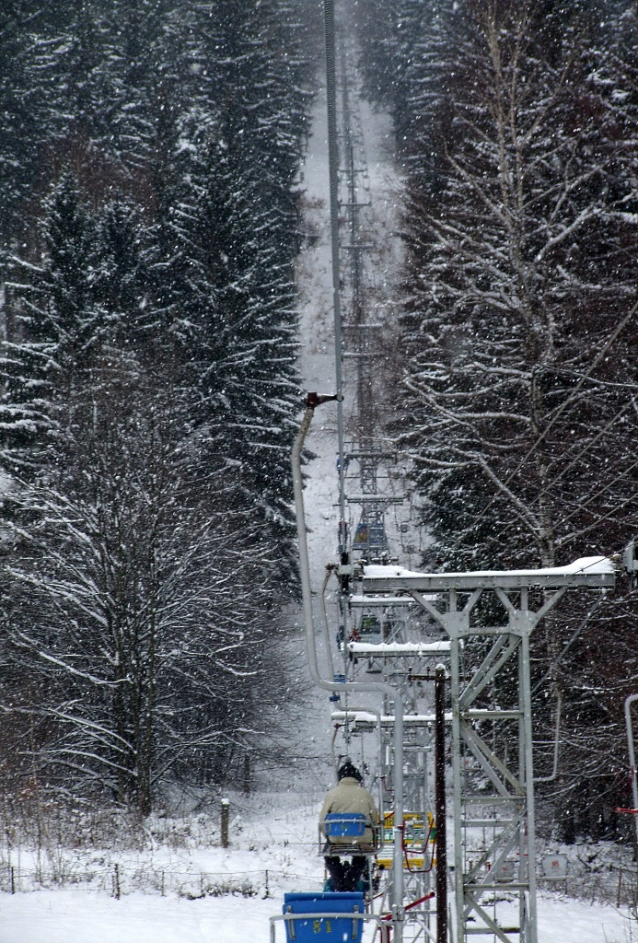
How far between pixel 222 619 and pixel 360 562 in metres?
17.4

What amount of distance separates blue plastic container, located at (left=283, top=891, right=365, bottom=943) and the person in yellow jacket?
1.59 metres

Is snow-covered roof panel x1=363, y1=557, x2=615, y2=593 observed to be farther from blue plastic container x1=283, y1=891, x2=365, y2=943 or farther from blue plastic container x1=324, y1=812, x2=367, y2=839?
blue plastic container x1=283, y1=891, x2=365, y2=943

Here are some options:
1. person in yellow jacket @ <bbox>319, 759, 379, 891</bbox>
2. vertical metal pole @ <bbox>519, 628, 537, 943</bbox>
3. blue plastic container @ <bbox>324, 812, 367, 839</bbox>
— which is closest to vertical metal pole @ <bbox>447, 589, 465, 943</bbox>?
vertical metal pole @ <bbox>519, 628, 537, 943</bbox>

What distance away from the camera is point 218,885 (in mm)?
17375

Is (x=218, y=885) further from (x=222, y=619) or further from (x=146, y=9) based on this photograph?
(x=146, y=9)

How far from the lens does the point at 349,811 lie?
9.04 m

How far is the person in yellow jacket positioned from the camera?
900 centimetres

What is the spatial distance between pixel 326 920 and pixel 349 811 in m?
1.87

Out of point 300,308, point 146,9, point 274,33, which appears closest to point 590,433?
point 300,308

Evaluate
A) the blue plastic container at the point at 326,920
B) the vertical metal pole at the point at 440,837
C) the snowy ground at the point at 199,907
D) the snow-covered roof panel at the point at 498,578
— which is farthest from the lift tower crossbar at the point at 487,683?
the snowy ground at the point at 199,907

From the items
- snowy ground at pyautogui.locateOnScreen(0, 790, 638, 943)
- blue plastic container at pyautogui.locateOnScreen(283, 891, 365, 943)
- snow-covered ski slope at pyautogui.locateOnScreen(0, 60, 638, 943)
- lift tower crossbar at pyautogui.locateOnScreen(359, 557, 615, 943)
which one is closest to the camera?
blue plastic container at pyautogui.locateOnScreen(283, 891, 365, 943)

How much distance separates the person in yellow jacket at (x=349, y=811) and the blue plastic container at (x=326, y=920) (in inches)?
62.8

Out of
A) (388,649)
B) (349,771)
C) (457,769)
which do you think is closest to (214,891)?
(388,649)

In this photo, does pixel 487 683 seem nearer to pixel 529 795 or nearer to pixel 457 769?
pixel 457 769
